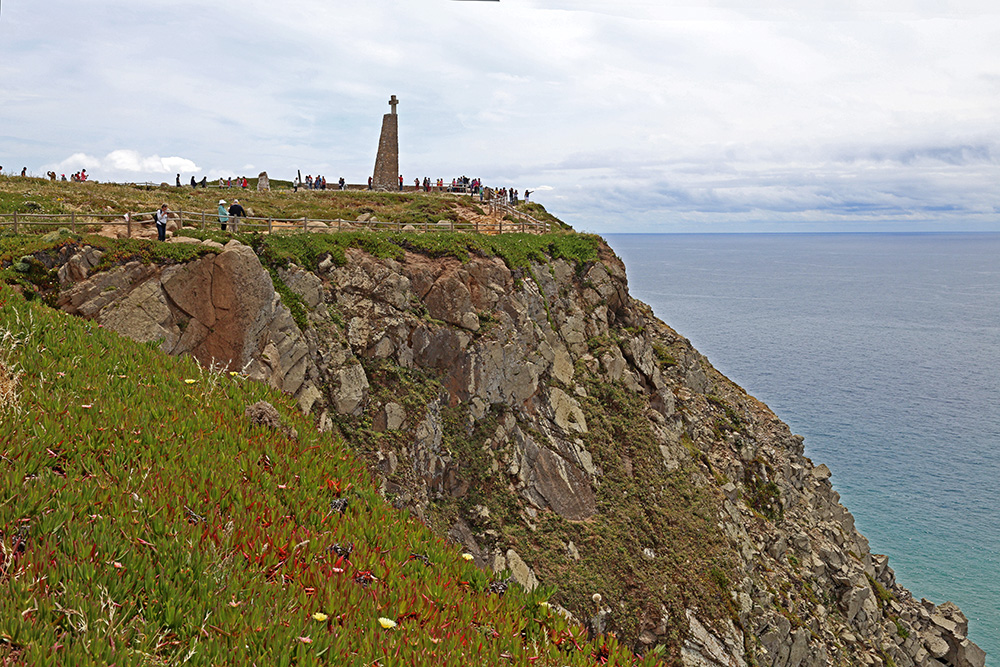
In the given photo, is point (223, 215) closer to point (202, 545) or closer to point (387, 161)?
point (202, 545)

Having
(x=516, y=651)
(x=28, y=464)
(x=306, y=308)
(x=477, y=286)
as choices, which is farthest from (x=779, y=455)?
(x=28, y=464)

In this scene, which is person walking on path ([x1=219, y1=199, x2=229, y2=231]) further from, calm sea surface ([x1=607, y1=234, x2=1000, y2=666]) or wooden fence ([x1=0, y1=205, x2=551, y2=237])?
calm sea surface ([x1=607, y1=234, x2=1000, y2=666])

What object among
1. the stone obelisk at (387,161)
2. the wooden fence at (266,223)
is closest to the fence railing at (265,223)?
the wooden fence at (266,223)

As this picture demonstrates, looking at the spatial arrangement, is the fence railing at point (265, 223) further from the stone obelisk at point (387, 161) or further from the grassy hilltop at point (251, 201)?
the stone obelisk at point (387, 161)

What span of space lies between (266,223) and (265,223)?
111mm

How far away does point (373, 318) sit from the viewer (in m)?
23.2

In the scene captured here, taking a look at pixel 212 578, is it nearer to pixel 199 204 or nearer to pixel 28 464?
pixel 28 464

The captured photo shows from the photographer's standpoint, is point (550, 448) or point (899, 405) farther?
point (899, 405)

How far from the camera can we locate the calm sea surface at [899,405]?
40.3 m

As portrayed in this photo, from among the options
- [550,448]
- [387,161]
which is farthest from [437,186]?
[550,448]

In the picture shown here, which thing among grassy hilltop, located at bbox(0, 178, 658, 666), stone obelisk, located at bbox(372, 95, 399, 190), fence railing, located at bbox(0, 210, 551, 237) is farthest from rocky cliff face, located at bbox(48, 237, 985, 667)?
stone obelisk, located at bbox(372, 95, 399, 190)

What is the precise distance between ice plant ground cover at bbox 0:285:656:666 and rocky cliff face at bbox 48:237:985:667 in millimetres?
7253

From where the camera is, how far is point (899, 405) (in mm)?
64188

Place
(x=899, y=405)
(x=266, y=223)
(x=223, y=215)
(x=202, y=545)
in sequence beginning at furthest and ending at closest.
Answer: (x=899, y=405) < (x=266, y=223) < (x=223, y=215) < (x=202, y=545)
